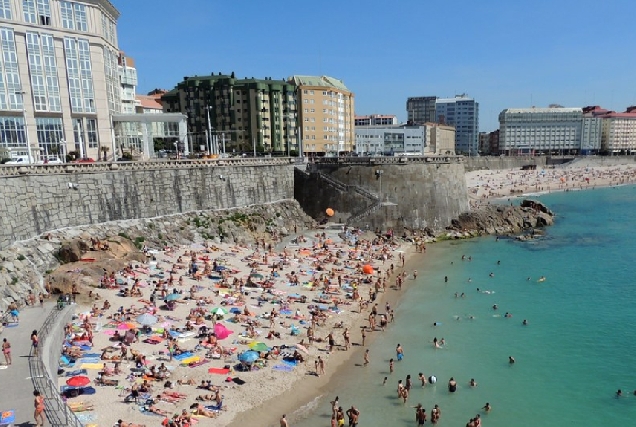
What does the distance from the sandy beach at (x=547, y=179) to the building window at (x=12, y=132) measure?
60.6m

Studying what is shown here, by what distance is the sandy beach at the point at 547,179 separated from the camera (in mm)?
82250

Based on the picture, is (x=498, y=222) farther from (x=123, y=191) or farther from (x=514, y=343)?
(x=123, y=191)

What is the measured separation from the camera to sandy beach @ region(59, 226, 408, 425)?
16.7 metres

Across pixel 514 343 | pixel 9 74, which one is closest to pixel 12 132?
pixel 9 74

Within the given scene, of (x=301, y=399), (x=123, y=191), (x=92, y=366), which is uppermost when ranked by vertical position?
(x=123, y=191)

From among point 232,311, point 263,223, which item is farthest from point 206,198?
point 232,311

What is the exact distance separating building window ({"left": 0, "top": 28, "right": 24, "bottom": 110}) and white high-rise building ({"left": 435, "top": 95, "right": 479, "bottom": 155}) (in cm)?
17269

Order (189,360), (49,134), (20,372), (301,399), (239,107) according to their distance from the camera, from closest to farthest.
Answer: (20,372)
(301,399)
(189,360)
(49,134)
(239,107)

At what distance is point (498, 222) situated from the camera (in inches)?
1933

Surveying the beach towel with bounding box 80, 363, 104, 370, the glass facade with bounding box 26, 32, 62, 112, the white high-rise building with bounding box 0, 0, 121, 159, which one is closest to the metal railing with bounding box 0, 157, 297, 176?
the white high-rise building with bounding box 0, 0, 121, 159

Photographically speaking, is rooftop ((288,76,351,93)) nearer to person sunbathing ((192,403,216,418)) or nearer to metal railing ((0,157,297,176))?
metal railing ((0,157,297,176))

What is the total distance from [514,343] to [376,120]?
14374 cm

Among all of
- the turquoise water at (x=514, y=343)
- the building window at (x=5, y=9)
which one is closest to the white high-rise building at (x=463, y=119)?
the turquoise water at (x=514, y=343)

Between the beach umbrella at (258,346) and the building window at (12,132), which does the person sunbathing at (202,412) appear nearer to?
the beach umbrella at (258,346)
